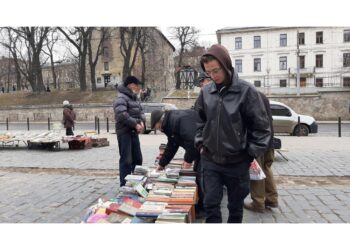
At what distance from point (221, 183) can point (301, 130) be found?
12.6 meters

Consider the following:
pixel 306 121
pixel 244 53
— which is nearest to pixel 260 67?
pixel 244 53

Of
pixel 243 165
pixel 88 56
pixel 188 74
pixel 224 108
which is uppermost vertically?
pixel 88 56

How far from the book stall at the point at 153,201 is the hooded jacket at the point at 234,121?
28.1 inches

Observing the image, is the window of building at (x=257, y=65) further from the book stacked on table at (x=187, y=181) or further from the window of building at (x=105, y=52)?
the book stacked on table at (x=187, y=181)

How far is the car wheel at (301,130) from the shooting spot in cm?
1439

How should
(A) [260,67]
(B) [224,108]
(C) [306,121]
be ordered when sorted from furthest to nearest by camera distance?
A: (A) [260,67] → (C) [306,121] → (B) [224,108]

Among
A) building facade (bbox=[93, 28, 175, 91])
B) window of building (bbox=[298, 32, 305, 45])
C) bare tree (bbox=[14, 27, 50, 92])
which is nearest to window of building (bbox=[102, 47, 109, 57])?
building facade (bbox=[93, 28, 175, 91])

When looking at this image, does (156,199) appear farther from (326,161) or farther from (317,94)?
(317,94)

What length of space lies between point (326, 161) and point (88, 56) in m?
21.7

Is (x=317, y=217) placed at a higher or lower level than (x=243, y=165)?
lower

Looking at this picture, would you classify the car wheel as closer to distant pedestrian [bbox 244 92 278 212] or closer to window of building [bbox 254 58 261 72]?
distant pedestrian [bbox 244 92 278 212]

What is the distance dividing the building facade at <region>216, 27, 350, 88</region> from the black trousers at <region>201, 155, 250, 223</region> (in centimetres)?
2734

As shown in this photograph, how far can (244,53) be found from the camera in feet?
115

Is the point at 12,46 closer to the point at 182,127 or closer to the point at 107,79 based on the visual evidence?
the point at 107,79
